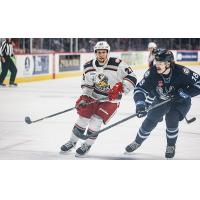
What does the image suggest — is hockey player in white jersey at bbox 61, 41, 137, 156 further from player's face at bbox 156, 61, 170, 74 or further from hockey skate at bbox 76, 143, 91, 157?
player's face at bbox 156, 61, 170, 74

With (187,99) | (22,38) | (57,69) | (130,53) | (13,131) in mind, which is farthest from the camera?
(57,69)

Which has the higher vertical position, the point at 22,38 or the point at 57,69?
the point at 22,38

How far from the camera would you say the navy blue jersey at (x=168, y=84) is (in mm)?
4324

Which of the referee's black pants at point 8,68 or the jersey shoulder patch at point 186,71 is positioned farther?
the referee's black pants at point 8,68

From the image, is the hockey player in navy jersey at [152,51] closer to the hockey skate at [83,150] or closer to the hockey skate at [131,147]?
the hockey skate at [131,147]

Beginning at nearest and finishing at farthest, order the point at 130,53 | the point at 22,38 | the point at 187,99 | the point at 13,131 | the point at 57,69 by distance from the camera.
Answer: the point at 187,99 → the point at 13,131 → the point at 22,38 → the point at 130,53 → the point at 57,69

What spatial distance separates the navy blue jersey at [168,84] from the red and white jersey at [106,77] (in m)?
0.08

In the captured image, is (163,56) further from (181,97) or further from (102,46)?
(102,46)

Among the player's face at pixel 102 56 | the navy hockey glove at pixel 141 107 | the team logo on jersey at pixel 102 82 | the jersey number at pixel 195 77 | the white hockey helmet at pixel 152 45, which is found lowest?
the navy hockey glove at pixel 141 107

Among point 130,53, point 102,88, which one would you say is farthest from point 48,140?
point 130,53

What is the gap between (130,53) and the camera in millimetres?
6199

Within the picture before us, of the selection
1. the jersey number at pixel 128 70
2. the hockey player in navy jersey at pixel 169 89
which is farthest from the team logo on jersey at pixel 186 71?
the jersey number at pixel 128 70
